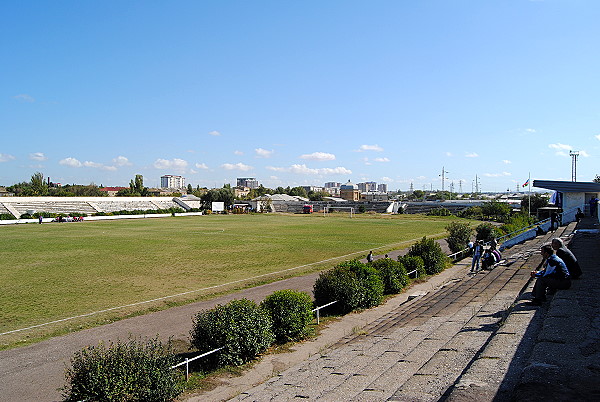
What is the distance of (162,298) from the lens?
56.5 feet

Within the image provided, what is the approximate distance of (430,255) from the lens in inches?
885

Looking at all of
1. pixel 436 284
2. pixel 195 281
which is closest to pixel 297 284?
pixel 195 281

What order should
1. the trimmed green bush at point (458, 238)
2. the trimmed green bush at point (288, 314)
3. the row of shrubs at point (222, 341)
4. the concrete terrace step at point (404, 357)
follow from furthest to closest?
the trimmed green bush at point (458, 238)
the trimmed green bush at point (288, 314)
the row of shrubs at point (222, 341)
the concrete terrace step at point (404, 357)

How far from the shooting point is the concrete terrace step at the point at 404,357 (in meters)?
6.39

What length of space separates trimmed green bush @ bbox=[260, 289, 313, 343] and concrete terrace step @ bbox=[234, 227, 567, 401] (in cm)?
106

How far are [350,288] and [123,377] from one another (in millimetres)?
8474

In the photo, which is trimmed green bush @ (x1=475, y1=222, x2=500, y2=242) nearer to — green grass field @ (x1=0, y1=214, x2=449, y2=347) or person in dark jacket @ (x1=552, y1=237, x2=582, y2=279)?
green grass field @ (x1=0, y1=214, x2=449, y2=347)

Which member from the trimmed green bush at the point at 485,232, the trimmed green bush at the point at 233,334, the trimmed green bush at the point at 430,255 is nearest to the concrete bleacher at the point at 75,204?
the trimmed green bush at the point at 430,255

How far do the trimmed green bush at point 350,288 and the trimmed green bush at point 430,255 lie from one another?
7881 millimetres

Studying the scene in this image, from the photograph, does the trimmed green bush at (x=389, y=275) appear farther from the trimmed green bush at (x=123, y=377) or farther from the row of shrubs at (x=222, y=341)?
the trimmed green bush at (x=123, y=377)

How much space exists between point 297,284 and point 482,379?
14.7 meters

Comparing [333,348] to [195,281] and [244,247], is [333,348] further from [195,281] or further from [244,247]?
[244,247]

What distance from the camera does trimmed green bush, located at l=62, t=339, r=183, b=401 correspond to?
670 cm

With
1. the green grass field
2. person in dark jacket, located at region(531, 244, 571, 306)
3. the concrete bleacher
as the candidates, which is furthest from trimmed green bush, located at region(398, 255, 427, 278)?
the concrete bleacher
